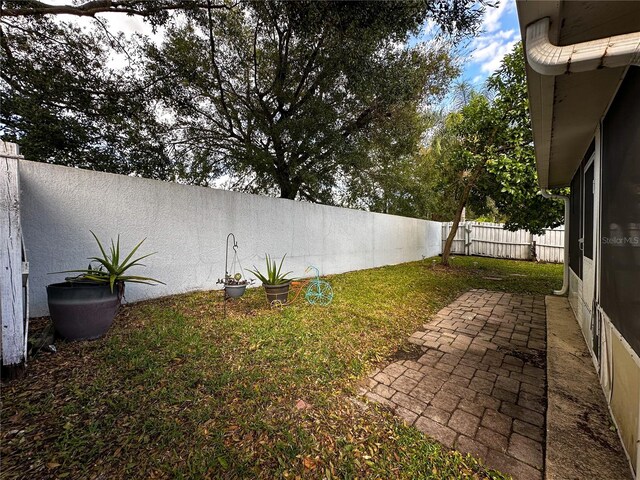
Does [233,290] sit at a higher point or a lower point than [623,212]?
lower

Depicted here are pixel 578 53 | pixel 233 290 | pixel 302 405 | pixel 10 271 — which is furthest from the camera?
pixel 233 290

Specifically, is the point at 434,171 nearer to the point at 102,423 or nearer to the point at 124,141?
the point at 124,141

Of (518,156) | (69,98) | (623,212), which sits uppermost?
(69,98)

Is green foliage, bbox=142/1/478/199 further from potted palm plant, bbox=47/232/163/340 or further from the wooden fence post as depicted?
potted palm plant, bbox=47/232/163/340

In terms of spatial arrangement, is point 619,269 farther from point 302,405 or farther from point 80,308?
point 80,308

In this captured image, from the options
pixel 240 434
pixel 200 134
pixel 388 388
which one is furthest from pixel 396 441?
pixel 200 134

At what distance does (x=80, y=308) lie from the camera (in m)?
2.23

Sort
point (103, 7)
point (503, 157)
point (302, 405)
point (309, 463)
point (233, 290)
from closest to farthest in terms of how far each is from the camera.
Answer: point (309, 463) < point (302, 405) < point (233, 290) < point (103, 7) < point (503, 157)

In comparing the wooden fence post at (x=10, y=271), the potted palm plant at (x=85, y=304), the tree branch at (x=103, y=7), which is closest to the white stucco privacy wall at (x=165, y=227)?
the potted palm plant at (x=85, y=304)

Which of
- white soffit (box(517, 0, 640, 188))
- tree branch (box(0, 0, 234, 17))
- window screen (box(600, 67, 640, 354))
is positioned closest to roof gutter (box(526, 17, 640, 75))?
white soffit (box(517, 0, 640, 188))

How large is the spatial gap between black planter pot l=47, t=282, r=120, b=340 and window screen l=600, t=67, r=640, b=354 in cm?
382

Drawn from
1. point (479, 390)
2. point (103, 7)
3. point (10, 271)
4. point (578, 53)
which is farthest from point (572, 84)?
point (103, 7)

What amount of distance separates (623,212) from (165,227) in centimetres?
474

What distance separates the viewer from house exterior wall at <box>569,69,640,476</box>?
1349mm
